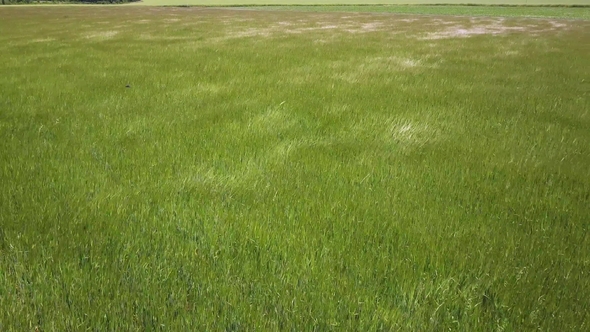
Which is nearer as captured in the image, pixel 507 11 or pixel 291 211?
pixel 291 211

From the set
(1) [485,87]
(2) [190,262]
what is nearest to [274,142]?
(2) [190,262]

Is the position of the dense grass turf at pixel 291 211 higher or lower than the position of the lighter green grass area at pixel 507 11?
lower

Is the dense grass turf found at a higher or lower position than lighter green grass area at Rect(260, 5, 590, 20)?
lower

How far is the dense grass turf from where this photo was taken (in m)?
1.89

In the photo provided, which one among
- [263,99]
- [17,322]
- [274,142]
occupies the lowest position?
[17,322]

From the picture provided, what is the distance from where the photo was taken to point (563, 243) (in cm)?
247

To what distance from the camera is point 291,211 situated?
2797 mm

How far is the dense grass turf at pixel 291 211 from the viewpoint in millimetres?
1889

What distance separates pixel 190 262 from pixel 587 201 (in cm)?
333

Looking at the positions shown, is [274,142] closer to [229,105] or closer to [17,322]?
[229,105]

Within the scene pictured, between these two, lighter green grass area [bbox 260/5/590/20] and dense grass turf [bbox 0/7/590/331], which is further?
lighter green grass area [bbox 260/5/590/20]

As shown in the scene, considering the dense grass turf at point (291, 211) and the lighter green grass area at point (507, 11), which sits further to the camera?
the lighter green grass area at point (507, 11)

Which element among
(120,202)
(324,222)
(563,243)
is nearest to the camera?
(563,243)

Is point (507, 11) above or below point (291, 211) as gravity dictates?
above
